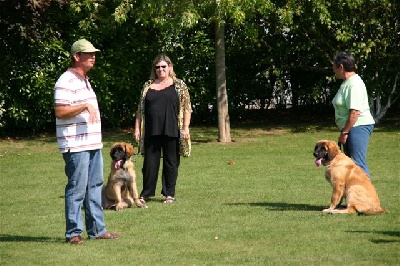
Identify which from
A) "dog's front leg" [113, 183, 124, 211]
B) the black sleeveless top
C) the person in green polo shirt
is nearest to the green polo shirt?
the person in green polo shirt

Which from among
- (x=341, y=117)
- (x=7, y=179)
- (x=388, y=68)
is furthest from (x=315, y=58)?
(x=341, y=117)

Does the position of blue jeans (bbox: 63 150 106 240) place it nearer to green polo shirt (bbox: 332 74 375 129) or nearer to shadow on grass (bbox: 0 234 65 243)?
shadow on grass (bbox: 0 234 65 243)

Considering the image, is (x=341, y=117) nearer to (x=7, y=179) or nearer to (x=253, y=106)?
(x=7, y=179)

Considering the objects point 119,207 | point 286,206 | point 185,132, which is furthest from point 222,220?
point 185,132

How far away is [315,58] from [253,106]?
8.08 feet

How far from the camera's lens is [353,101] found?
33.4 ft

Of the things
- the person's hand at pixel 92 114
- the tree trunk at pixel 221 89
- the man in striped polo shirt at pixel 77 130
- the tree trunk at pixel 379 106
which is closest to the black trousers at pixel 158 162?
the man in striped polo shirt at pixel 77 130

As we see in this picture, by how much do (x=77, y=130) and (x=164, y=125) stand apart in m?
3.14

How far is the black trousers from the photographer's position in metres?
11.6

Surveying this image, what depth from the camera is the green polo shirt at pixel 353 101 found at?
10195 mm

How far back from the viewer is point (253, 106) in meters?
23.8

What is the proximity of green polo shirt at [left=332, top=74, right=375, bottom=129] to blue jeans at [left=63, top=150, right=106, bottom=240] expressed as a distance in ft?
10.3

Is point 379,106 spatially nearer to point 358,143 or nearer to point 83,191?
point 358,143

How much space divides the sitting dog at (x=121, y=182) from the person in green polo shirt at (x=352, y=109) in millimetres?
2633
